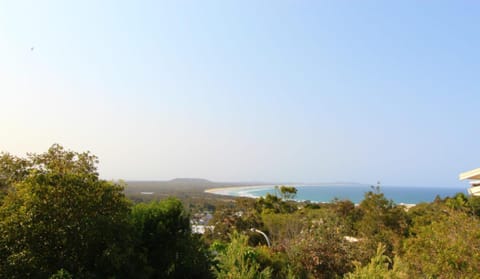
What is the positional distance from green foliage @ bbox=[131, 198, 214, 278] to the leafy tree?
0.62 meters

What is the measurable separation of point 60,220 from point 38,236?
36 cm

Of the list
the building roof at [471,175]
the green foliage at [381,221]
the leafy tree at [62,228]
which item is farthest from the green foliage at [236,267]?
the green foliage at [381,221]

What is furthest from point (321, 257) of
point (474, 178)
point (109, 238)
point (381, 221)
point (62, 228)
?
point (381, 221)

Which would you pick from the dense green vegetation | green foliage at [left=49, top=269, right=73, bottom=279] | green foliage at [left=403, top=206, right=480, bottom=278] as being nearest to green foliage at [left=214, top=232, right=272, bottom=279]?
the dense green vegetation

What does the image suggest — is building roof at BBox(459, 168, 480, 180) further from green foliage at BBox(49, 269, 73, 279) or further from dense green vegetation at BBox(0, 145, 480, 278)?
green foliage at BBox(49, 269, 73, 279)

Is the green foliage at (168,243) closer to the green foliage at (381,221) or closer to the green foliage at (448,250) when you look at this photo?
the green foliage at (448,250)

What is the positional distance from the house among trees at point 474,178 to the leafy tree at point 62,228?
6759 millimetres

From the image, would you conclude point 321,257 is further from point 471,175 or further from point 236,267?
point 471,175

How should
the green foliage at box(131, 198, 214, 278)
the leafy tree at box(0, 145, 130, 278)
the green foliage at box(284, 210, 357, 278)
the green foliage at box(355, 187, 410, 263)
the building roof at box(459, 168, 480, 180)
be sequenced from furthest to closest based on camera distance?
1. the green foliage at box(355, 187, 410, 263)
2. the green foliage at box(284, 210, 357, 278)
3. the building roof at box(459, 168, 480, 180)
4. the green foliage at box(131, 198, 214, 278)
5. the leafy tree at box(0, 145, 130, 278)

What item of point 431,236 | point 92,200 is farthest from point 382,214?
point 92,200

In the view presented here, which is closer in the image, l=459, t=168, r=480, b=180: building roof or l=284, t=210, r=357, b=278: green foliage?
l=459, t=168, r=480, b=180: building roof

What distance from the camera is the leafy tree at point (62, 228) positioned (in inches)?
212

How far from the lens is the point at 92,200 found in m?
6.05

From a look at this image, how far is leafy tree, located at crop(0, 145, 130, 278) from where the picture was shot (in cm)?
538
